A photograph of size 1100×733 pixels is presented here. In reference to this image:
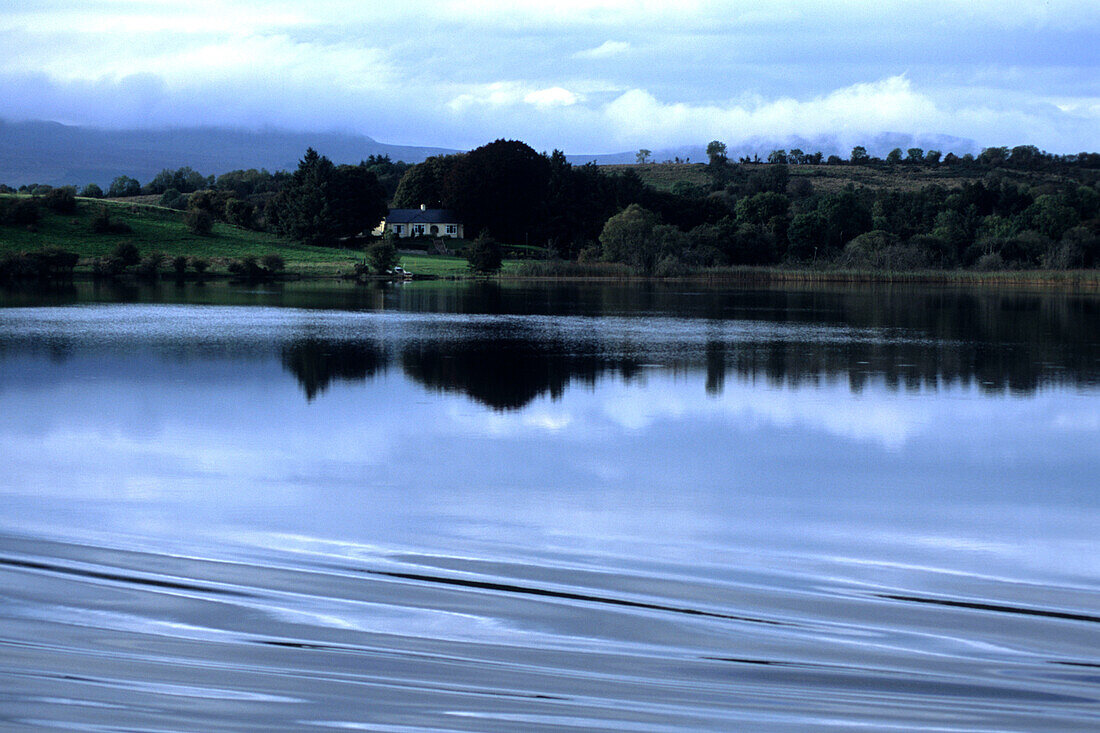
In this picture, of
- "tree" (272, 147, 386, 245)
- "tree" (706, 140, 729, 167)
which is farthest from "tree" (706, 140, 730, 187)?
"tree" (272, 147, 386, 245)

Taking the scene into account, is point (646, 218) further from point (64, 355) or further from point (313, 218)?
point (64, 355)

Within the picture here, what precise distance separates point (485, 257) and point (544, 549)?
205ft

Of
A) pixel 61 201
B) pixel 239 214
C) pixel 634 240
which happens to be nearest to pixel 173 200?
pixel 239 214

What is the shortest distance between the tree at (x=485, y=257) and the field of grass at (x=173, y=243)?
53.0 inches

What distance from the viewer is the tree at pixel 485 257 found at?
7000 centimetres

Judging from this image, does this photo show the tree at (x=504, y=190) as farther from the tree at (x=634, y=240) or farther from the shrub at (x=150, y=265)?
the shrub at (x=150, y=265)

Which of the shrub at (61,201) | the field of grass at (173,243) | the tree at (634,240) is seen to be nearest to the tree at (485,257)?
the field of grass at (173,243)

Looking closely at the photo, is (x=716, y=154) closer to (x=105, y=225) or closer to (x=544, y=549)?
(x=105, y=225)

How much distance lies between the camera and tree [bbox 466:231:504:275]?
70000mm

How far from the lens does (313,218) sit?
79812 mm

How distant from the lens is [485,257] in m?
70.1

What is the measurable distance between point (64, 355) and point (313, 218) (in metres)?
59.5

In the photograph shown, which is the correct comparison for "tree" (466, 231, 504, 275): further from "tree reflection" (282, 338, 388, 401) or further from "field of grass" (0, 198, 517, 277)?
"tree reflection" (282, 338, 388, 401)

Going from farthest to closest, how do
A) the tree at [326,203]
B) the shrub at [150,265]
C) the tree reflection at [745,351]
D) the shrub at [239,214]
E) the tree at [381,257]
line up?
1. the shrub at [239,214]
2. the tree at [326,203]
3. the tree at [381,257]
4. the shrub at [150,265]
5. the tree reflection at [745,351]
